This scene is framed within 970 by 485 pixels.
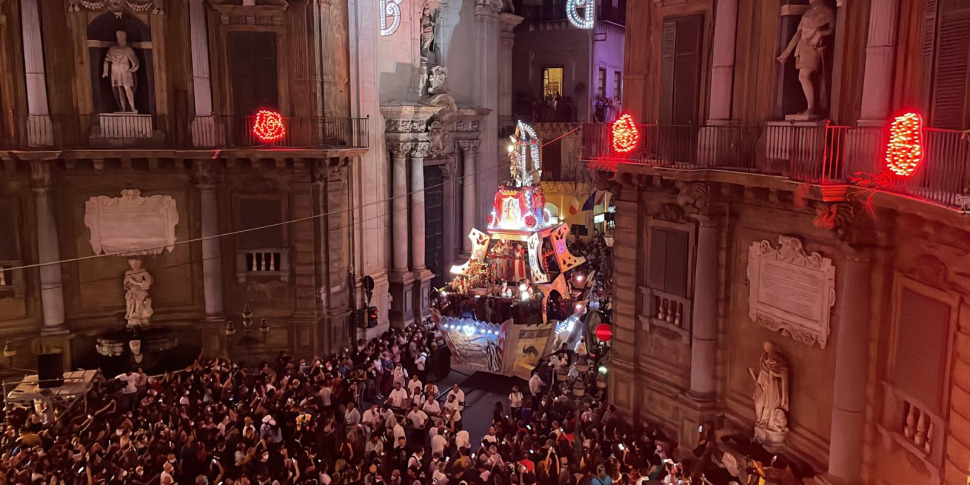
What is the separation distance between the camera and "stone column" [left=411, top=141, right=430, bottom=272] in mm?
26484

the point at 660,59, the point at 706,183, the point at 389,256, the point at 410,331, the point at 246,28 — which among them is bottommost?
the point at 410,331

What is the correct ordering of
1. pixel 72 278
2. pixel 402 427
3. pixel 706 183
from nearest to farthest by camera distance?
pixel 706 183, pixel 402 427, pixel 72 278

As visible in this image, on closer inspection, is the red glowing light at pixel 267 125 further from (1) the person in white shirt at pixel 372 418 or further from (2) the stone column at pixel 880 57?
(2) the stone column at pixel 880 57

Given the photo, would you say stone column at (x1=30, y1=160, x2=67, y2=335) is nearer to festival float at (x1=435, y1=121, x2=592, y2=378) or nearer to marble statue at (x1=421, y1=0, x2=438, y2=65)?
festival float at (x1=435, y1=121, x2=592, y2=378)

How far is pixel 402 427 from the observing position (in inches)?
626

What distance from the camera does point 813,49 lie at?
1277cm

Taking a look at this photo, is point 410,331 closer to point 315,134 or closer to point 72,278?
point 315,134

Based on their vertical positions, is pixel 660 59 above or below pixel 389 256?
above

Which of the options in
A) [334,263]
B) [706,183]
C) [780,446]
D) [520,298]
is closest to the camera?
[780,446]

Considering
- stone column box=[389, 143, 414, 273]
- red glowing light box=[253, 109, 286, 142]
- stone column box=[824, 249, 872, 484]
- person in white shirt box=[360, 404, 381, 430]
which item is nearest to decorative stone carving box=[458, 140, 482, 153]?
stone column box=[389, 143, 414, 273]

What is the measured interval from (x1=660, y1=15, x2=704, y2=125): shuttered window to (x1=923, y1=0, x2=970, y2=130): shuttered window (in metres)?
5.14

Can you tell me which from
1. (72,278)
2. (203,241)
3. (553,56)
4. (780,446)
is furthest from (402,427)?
(553,56)

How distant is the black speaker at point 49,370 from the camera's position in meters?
16.7

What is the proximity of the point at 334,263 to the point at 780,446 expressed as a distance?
13.3m
